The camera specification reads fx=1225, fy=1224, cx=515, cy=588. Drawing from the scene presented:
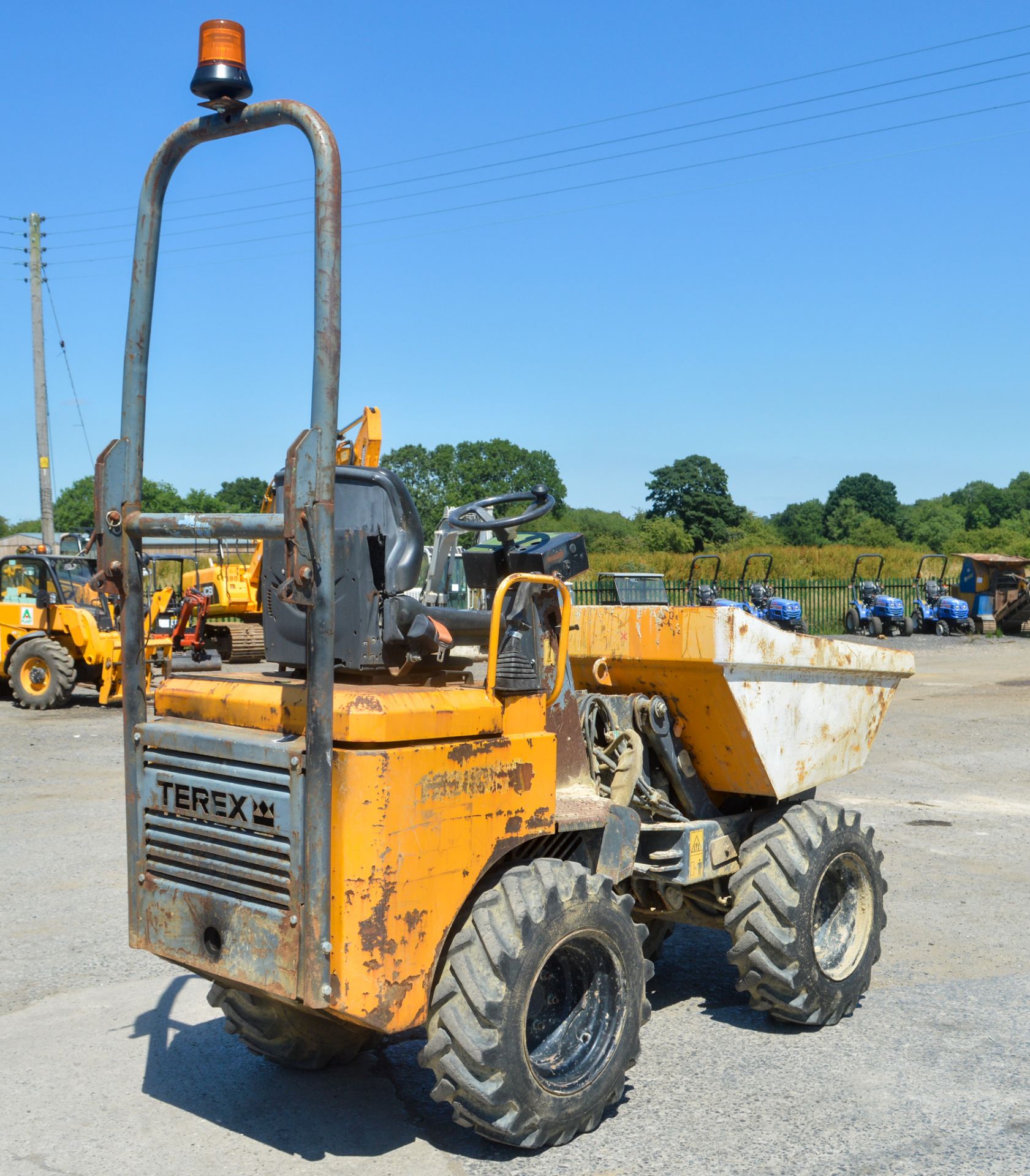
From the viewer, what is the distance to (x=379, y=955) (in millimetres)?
3461

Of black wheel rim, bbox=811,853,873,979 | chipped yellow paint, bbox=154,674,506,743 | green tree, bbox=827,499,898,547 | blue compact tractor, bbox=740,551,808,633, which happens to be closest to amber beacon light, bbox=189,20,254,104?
chipped yellow paint, bbox=154,674,506,743

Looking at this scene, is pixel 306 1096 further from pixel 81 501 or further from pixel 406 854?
pixel 81 501

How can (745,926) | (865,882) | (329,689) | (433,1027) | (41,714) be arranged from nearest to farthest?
(329,689) < (433,1027) < (745,926) < (865,882) < (41,714)

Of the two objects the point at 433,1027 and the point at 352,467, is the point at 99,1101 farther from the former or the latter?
the point at 352,467

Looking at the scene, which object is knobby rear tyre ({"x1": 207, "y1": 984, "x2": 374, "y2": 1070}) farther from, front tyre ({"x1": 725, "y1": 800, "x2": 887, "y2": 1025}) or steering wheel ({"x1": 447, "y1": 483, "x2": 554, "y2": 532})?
steering wheel ({"x1": 447, "y1": 483, "x2": 554, "y2": 532})

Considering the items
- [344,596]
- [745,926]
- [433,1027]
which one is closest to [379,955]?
[433,1027]

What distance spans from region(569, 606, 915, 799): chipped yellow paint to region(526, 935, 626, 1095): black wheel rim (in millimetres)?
1184

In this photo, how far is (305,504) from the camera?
326 centimetres

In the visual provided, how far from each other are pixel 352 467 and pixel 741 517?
63.1 m

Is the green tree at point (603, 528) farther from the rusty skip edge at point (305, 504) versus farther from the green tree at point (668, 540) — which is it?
the rusty skip edge at point (305, 504)

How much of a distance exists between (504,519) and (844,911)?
244 centimetres

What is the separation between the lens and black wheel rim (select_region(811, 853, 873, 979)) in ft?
16.9

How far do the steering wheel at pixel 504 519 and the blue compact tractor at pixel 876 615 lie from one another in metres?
24.8

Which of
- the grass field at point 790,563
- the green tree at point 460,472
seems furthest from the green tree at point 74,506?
the grass field at point 790,563
